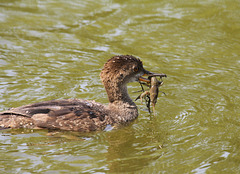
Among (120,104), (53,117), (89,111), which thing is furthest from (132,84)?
(53,117)

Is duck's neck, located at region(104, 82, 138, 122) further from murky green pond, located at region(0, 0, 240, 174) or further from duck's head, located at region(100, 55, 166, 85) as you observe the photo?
murky green pond, located at region(0, 0, 240, 174)

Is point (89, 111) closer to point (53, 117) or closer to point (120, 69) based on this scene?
point (53, 117)

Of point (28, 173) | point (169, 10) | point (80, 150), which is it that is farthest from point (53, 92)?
point (169, 10)

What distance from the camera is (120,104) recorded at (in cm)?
892

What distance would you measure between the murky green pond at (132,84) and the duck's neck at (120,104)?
0.27m

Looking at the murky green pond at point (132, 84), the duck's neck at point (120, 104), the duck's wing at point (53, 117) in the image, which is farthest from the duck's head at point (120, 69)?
the murky green pond at point (132, 84)

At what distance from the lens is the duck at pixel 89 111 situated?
Result: 26.8ft

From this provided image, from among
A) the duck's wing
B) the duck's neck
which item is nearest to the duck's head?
the duck's neck

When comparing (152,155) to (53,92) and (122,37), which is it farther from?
(122,37)

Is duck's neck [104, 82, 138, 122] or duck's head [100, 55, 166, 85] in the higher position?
duck's head [100, 55, 166, 85]

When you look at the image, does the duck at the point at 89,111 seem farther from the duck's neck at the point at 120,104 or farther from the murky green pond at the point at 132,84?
the murky green pond at the point at 132,84

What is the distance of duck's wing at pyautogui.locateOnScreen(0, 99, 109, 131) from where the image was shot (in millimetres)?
8156

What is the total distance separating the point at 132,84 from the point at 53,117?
2848 millimetres

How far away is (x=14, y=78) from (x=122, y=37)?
12.2 feet
